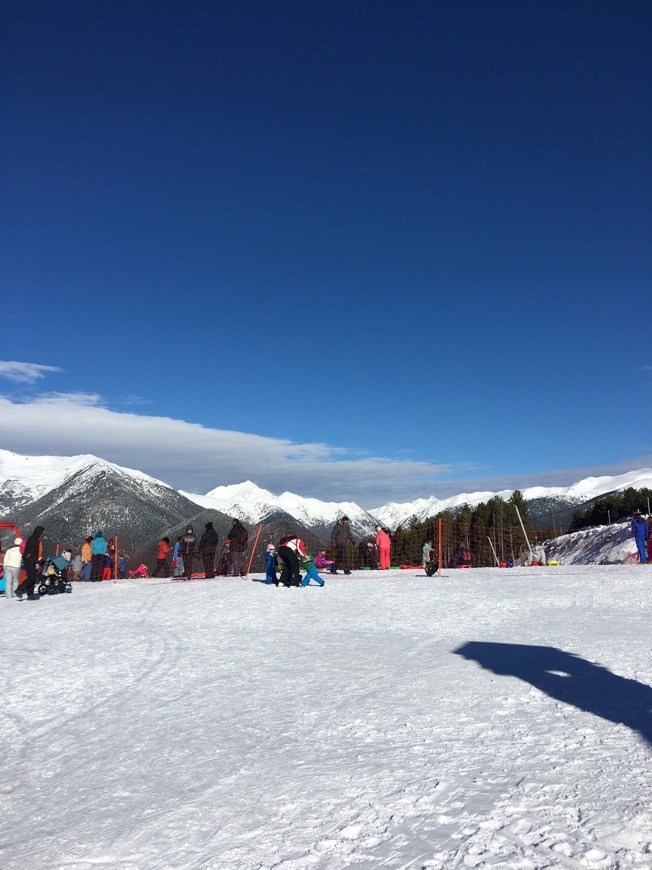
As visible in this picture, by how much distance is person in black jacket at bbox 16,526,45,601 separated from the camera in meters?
16.1

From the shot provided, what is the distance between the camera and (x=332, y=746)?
5234mm

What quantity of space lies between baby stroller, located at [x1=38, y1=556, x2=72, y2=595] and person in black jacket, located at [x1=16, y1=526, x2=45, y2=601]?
36.9 inches

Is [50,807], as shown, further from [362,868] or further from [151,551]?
[151,551]

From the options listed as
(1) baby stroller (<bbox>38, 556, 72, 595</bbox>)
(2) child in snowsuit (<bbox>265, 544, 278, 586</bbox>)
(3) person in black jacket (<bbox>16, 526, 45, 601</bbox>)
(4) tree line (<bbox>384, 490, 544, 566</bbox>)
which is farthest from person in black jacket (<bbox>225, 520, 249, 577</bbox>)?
(4) tree line (<bbox>384, 490, 544, 566</bbox>)

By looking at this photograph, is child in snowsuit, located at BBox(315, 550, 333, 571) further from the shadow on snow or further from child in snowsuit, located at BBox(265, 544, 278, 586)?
the shadow on snow

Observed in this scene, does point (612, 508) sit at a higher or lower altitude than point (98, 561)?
higher

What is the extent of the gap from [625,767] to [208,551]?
17.9 meters

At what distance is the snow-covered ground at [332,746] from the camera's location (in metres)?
3.63

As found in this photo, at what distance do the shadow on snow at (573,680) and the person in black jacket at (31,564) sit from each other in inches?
449

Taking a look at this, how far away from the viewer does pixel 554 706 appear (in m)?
5.74

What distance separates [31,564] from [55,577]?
4.92 feet

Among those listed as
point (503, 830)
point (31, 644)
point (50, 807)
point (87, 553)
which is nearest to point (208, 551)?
point (87, 553)

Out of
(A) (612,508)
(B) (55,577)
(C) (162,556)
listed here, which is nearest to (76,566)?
(C) (162,556)

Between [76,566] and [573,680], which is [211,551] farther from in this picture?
[573,680]
